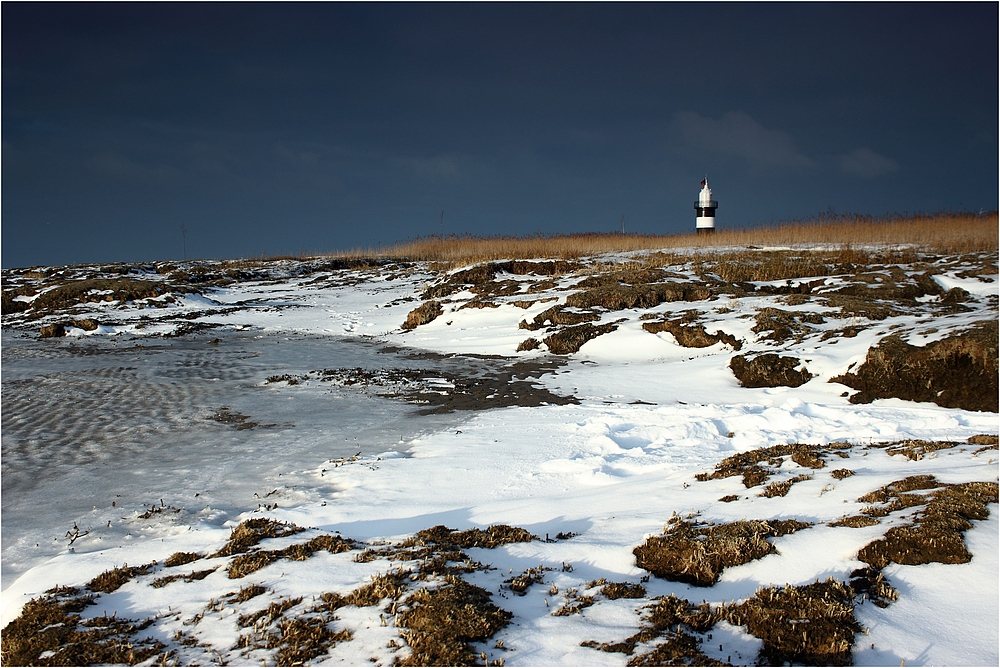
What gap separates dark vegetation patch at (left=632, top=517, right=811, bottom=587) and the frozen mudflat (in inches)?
2.2

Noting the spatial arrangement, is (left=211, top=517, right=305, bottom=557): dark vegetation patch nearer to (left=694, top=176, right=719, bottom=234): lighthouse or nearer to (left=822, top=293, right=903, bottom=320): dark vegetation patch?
(left=822, top=293, right=903, bottom=320): dark vegetation patch

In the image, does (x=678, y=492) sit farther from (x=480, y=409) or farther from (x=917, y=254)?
(x=917, y=254)

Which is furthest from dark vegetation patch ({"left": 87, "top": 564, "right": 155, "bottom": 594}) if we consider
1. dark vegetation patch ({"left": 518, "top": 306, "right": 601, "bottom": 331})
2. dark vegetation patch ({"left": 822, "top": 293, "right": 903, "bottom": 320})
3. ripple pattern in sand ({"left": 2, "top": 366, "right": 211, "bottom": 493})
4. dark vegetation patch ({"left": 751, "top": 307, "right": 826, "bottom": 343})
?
dark vegetation patch ({"left": 822, "top": 293, "right": 903, "bottom": 320})

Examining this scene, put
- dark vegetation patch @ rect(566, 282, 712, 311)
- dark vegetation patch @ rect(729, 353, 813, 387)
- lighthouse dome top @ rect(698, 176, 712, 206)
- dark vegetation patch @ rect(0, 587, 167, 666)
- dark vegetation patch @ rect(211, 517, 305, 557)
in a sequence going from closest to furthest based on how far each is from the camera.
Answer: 1. dark vegetation patch @ rect(0, 587, 167, 666)
2. dark vegetation patch @ rect(211, 517, 305, 557)
3. dark vegetation patch @ rect(729, 353, 813, 387)
4. dark vegetation patch @ rect(566, 282, 712, 311)
5. lighthouse dome top @ rect(698, 176, 712, 206)

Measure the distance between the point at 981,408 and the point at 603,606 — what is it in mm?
7453

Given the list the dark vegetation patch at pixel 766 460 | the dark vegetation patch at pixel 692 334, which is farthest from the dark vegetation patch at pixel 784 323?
the dark vegetation patch at pixel 766 460

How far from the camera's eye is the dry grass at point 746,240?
79.3 feet

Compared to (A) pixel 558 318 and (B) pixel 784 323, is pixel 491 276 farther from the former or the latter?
(B) pixel 784 323

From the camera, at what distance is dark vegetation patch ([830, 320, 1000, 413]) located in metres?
8.38

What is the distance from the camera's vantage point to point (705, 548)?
3.79 metres

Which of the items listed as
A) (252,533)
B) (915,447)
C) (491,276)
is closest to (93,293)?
(491,276)

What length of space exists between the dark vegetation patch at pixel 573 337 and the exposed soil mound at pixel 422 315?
4.81 m

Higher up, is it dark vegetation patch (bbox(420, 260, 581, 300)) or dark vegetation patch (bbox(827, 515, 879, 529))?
dark vegetation patch (bbox(420, 260, 581, 300))

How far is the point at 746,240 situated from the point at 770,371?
23243mm
